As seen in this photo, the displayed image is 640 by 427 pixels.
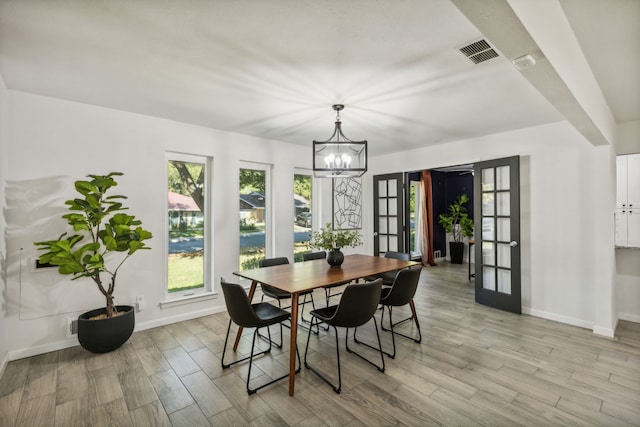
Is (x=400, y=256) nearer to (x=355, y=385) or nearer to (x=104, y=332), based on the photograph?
(x=355, y=385)

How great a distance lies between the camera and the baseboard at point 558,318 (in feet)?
11.5

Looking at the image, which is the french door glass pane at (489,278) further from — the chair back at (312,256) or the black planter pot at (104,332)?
the black planter pot at (104,332)

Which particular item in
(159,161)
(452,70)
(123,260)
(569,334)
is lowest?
(569,334)

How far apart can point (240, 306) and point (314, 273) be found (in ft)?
2.89

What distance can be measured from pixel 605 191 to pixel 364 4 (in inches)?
137

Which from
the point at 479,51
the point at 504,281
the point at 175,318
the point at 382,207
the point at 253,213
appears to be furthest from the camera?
the point at 382,207

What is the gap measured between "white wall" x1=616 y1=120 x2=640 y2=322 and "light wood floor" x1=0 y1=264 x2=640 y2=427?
0.42 meters

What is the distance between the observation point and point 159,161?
3.62 metres

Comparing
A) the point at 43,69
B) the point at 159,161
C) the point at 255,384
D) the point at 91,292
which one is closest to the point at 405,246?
the point at 255,384

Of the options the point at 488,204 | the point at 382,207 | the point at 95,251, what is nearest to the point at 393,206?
the point at 382,207

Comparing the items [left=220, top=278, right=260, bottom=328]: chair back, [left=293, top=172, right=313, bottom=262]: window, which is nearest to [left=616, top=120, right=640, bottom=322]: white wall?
[left=293, top=172, right=313, bottom=262]: window

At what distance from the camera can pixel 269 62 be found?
2.25 m

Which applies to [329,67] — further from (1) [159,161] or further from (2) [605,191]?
(2) [605,191]

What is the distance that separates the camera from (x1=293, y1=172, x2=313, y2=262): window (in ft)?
16.8
